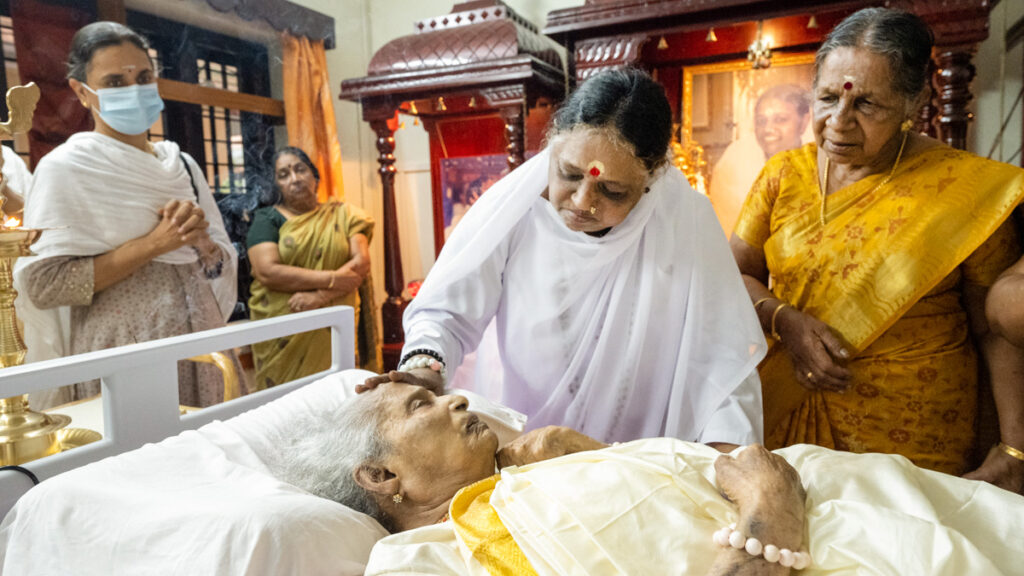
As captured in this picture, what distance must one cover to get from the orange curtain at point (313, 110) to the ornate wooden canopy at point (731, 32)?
170cm

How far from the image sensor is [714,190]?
4.64m

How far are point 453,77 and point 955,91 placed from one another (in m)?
2.95

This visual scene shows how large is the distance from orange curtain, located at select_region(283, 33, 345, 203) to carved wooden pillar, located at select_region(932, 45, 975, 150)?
12.4 ft

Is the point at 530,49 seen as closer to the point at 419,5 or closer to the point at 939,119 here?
the point at 419,5

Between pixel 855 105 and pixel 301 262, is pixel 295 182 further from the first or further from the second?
pixel 855 105

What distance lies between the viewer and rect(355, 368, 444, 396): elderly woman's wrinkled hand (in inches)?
69.6

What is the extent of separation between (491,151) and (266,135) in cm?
187

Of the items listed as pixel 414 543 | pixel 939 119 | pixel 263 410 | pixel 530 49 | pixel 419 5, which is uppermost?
pixel 419 5

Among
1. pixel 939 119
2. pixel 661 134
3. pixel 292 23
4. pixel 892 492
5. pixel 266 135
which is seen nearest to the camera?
pixel 892 492

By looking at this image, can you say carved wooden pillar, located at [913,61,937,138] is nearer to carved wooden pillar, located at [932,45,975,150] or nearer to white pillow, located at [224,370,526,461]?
carved wooden pillar, located at [932,45,975,150]

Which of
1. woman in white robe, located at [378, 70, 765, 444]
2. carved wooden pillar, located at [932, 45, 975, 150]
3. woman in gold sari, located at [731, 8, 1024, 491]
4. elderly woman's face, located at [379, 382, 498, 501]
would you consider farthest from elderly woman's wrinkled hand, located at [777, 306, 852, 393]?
carved wooden pillar, located at [932, 45, 975, 150]

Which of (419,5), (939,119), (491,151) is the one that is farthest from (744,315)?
(419,5)

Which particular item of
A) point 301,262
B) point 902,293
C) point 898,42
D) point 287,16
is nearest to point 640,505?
point 902,293

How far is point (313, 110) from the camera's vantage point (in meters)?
4.57
